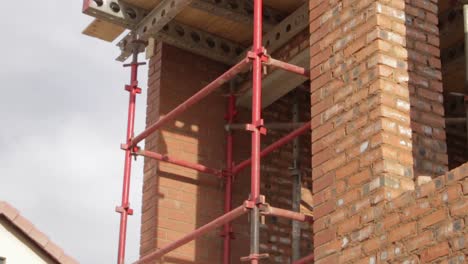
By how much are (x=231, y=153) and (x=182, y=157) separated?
1.82 feet

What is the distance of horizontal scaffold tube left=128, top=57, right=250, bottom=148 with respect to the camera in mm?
9497

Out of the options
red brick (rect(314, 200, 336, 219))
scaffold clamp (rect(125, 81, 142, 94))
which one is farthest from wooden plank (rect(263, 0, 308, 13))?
red brick (rect(314, 200, 336, 219))

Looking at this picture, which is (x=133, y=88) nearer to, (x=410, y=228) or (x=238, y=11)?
(x=238, y=11)

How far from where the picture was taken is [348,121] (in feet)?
25.4

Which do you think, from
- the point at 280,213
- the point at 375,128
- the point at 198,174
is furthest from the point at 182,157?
the point at 375,128

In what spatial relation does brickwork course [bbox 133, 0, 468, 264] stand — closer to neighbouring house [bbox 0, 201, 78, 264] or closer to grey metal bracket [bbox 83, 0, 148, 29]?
grey metal bracket [bbox 83, 0, 148, 29]

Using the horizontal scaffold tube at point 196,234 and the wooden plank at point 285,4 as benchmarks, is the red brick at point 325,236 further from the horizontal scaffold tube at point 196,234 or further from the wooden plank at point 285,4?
the wooden plank at point 285,4

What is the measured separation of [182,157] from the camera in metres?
11.1

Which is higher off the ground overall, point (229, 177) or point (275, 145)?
point (275, 145)

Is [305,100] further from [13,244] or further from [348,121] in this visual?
[348,121]

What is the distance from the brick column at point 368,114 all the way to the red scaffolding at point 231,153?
0.70 meters

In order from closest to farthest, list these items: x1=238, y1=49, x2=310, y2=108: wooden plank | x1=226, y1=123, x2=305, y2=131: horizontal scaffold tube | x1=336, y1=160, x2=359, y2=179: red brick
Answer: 1. x1=336, y1=160, x2=359, y2=179: red brick
2. x1=238, y1=49, x2=310, y2=108: wooden plank
3. x1=226, y1=123, x2=305, y2=131: horizontal scaffold tube

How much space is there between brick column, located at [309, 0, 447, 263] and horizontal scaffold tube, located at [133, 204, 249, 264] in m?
1.00

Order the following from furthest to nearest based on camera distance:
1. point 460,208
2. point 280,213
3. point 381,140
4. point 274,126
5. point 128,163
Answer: point 274,126, point 128,163, point 280,213, point 381,140, point 460,208
